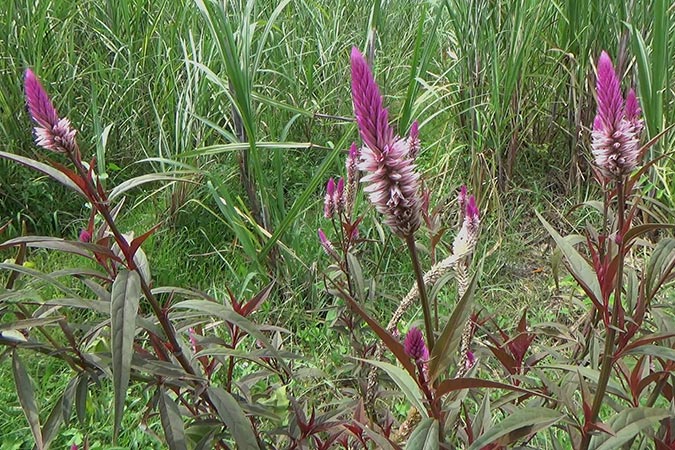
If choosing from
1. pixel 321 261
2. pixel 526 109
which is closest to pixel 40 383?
pixel 321 261

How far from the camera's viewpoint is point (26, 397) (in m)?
0.78

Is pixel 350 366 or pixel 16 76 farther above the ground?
pixel 16 76

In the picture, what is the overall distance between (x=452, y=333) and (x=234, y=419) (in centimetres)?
32

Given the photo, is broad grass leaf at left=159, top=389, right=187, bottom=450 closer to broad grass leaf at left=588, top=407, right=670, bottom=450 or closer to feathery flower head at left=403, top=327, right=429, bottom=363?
feathery flower head at left=403, top=327, right=429, bottom=363

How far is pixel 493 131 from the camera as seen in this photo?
8.55 feet

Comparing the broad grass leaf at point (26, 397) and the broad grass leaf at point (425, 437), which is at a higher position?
the broad grass leaf at point (425, 437)

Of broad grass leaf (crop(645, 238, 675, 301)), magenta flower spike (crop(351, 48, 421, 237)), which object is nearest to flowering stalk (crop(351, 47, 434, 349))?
magenta flower spike (crop(351, 48, 421, 237))

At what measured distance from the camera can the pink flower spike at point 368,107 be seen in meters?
0.52

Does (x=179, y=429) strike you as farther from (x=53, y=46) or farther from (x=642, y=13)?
(x=53, y=46)

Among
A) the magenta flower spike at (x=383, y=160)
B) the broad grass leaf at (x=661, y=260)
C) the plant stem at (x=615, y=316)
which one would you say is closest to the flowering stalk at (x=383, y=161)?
the magenta flower spike at (x=383, y=160)

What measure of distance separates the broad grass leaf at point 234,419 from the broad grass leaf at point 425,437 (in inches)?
9.4

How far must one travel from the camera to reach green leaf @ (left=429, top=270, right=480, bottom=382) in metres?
0.59

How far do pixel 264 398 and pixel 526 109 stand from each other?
1.93 m

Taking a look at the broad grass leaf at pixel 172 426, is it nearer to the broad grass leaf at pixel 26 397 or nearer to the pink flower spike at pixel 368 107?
the broad grass leaf at pixel 26 397
